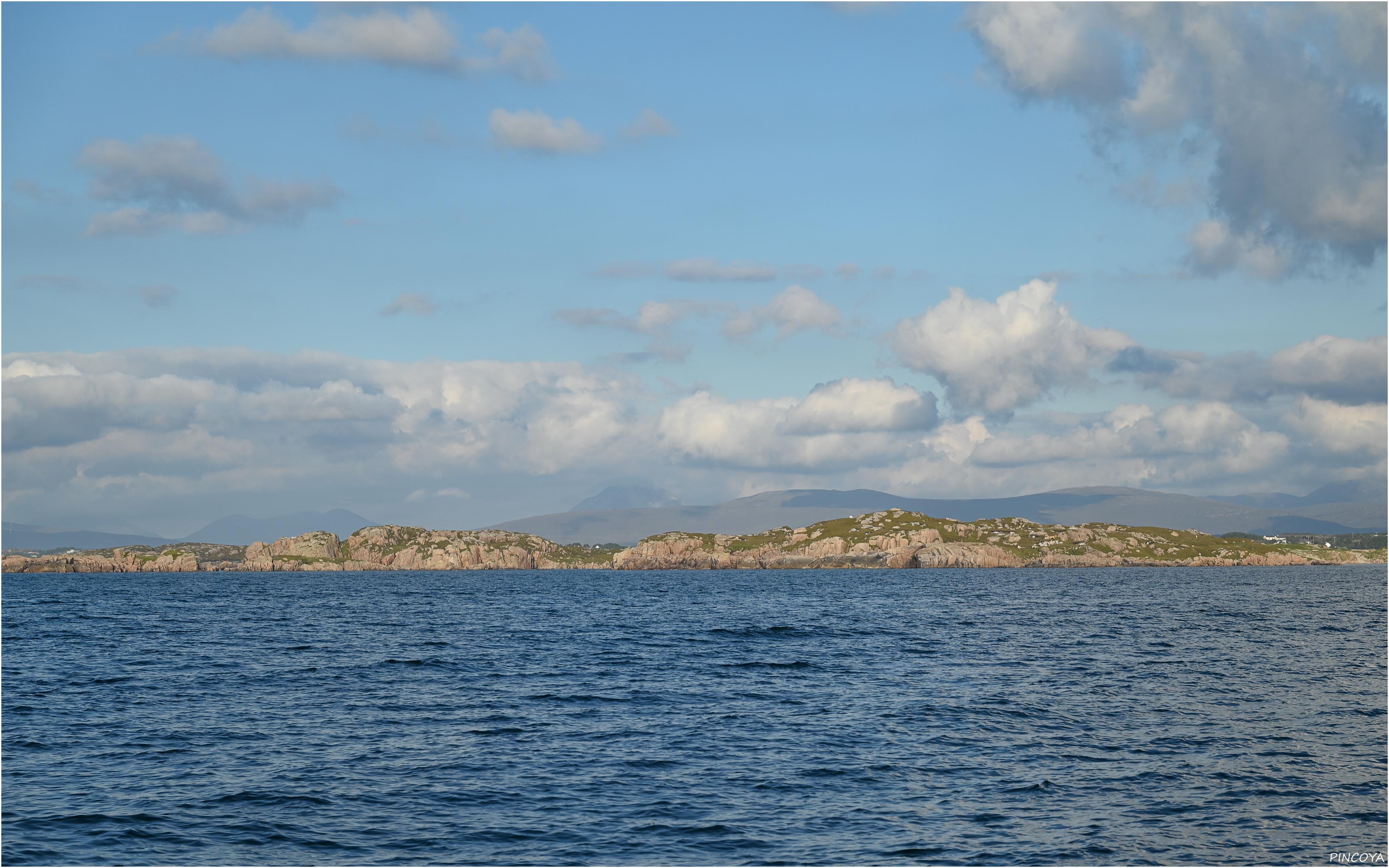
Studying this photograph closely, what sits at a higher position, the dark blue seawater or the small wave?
the small wave

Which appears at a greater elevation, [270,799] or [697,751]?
[270,799]

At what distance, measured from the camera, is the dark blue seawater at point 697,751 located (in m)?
32.1

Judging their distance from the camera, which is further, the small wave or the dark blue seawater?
the small wave

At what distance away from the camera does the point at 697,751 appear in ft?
144

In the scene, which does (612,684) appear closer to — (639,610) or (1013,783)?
(1013,783)

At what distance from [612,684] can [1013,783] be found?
30545 millimetres

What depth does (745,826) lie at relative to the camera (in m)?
33.2

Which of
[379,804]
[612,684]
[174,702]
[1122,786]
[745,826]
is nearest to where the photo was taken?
[745,826]

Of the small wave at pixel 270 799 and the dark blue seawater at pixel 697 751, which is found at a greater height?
the small wave at pixel 270 799

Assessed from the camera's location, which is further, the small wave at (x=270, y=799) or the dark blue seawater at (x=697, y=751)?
the small wave at (x=270, y=799)

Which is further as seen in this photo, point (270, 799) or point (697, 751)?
point (697, 751)

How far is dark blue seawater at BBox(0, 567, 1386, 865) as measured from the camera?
32062 millimetres

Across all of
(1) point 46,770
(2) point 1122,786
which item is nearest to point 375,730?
(1) point 46,770

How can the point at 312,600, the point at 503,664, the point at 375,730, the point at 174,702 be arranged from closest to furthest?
the point at 375,730, the point at 174,702, the point at 503,664, the point at 312,600
